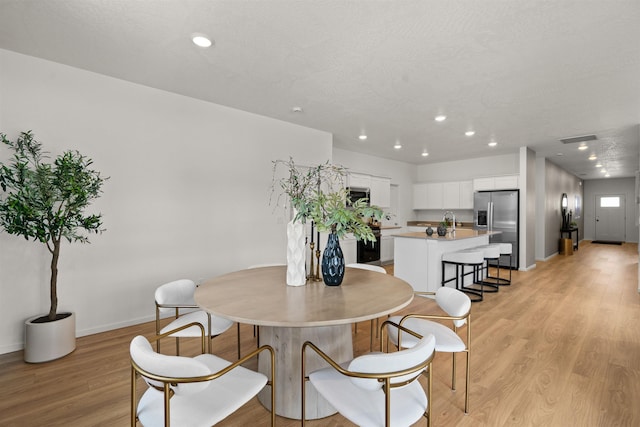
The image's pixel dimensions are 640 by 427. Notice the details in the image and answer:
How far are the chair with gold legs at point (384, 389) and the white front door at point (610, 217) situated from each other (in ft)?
50.0

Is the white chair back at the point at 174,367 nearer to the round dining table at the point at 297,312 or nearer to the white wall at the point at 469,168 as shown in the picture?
the round dining table at the point at 297,312

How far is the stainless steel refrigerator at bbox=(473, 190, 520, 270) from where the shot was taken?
21.0 feet

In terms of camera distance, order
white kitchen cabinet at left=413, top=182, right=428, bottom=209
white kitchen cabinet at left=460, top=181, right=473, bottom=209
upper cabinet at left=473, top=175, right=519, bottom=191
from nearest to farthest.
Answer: upper cabinet at left=473, top=175, right=519, bottom=191 < white kitchen cabinet at left=460, top=181, right=473, bottom=209 < white kitchen cabinet at left=413, top=182, right=428, bottom=209

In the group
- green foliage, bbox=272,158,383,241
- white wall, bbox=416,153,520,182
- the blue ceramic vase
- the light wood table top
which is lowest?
the light wood table top

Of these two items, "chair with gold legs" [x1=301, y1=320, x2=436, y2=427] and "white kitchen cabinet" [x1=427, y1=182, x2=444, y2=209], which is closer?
"chair with gold legs" [x1=301, y1=320, x2=436, y2=427]

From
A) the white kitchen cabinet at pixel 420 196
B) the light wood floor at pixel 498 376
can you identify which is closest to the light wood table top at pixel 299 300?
the light wood floor at pixel 498 376

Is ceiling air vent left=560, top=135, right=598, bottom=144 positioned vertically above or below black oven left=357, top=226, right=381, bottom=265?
above

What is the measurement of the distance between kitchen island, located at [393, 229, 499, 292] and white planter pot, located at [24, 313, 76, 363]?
4229mm

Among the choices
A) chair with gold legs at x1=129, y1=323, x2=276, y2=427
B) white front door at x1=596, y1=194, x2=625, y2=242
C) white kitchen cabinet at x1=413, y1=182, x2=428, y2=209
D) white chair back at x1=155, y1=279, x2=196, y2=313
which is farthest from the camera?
white front door at x1=596, y1=194, x2=625, y2=242

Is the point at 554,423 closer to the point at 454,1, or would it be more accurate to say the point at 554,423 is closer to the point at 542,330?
the point at 542,330

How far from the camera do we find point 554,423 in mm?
1849

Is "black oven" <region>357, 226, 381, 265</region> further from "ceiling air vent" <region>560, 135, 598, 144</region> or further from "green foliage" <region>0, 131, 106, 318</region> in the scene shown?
"green foliage" <region>0, 131, 106, 318</region>

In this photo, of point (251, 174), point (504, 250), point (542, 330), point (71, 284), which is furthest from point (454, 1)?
point (504, 250)

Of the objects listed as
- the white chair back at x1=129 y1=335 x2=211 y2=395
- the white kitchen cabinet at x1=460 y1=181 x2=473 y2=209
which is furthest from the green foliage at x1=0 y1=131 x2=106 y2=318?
the white kitchen cabinet at x1=460 y1=181 x2=473 y2=209
